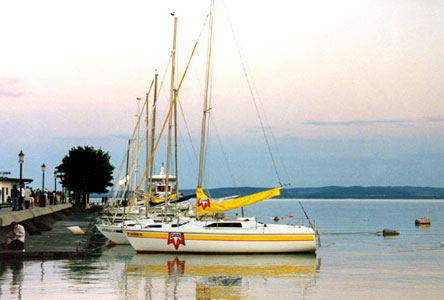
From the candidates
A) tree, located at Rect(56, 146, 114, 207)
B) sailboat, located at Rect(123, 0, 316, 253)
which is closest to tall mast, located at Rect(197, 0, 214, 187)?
sailboat, located at Rect(123, 0, 316, 253)

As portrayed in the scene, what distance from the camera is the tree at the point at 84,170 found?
140 metres

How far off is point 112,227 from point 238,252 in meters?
11.5

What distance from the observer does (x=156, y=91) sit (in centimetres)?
5859

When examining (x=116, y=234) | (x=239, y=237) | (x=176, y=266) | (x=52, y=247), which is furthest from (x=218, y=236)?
(x=116, y=234)

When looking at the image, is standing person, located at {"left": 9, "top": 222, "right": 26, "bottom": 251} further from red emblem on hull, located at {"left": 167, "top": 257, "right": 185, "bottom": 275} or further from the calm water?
red emblem on hull, located at {"left": 167, "top": 257, "right": 185, "bottom": 275}

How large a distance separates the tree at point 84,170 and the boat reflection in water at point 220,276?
105 m

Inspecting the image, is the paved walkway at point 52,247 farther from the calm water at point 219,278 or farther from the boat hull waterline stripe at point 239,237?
the boat hull waterline stripe at point 239,237

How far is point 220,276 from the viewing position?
2858 cm

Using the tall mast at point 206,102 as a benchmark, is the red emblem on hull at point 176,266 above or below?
below

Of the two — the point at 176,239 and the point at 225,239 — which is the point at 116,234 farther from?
the point at 225,239

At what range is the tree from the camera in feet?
458

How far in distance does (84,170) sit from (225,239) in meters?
106

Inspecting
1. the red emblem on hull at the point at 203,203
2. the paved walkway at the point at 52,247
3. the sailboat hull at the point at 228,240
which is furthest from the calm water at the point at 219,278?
the red emblem on hull at the point at 203,203

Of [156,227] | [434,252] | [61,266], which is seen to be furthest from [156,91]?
[61,266]
